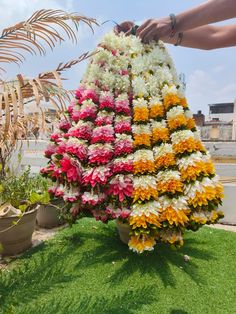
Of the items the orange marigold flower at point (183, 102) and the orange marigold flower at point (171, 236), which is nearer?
the orange marigold flower at point (171, 236)

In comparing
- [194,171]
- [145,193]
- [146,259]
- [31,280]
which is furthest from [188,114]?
[31,280]

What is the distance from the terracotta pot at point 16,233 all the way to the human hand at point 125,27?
85.6 inches

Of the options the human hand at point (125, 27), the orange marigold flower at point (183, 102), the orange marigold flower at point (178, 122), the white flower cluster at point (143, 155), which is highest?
the human hand at point (125, 27)

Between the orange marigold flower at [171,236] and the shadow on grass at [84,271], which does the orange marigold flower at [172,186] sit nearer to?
the orange marigold flower at [171,236]

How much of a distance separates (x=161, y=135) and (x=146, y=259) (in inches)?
58.0

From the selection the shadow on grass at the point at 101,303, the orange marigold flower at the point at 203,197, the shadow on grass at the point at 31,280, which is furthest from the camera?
the shadow on grass at the point at 101,303

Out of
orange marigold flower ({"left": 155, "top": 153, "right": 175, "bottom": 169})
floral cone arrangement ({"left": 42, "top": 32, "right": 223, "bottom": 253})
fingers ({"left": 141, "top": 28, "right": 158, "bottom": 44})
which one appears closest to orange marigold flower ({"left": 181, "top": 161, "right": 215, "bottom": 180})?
floral cone arrangement ({"left": 42, "top": 32, "right": 223, "bottom": 253})

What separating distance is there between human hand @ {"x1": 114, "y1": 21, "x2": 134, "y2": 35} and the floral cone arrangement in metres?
0.07

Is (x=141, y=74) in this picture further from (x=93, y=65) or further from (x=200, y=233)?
(x=200, y=233)

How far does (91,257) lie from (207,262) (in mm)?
1206

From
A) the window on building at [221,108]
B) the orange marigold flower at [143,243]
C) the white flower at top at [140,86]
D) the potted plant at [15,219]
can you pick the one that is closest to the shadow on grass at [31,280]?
the potted plant at [15,219]

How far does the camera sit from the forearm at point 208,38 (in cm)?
229

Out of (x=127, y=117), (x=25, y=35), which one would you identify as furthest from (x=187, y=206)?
(x=25, y=35)

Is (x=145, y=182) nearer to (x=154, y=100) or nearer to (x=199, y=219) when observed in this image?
(x=199, y=219)
